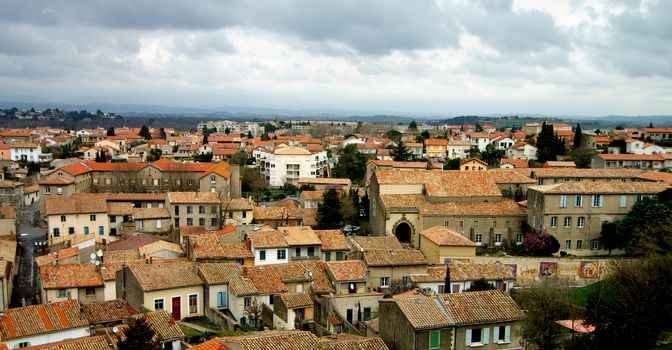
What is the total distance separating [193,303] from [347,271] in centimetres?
912

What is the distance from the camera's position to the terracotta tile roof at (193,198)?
51.2 meters

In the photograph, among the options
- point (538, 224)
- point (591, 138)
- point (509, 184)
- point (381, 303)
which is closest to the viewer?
point (381, 303)

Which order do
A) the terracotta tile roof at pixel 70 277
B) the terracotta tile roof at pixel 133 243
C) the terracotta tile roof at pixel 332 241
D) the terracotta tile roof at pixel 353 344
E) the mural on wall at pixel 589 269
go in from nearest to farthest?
the terracotta tile roof at pixel 353 344 < the terracotta tile roof at pixel 70 277 < the terracotta tile roof at pixel 332 241 < the mural on wall at pixel 589 269 < the terracotta tile roof at pixel 133 243

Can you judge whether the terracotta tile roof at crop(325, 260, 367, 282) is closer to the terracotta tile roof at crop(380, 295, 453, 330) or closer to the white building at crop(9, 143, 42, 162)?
the terracotta tile roof at crop(380, 295, 453, 330)

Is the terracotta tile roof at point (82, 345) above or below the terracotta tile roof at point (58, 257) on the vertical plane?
above

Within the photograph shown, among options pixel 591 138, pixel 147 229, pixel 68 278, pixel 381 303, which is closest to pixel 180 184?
pixel 147 229

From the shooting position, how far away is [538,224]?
4528 cm

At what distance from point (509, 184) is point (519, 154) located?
142 feet

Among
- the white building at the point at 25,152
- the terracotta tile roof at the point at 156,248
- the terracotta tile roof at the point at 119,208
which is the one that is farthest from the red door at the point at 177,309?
the white building at the point at 25,152

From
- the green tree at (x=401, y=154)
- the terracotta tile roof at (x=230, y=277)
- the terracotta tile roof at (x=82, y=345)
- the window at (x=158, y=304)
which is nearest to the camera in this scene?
the terracotta tile roof at (x=82, y=345)

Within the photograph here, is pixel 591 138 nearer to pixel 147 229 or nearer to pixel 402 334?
pixel 147 229

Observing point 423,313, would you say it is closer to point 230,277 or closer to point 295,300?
point 295,300

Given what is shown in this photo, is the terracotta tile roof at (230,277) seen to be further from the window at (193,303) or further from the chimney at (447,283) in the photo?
the chimney at (447,283)

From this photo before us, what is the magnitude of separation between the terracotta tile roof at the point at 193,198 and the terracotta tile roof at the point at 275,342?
32497 millimetres
